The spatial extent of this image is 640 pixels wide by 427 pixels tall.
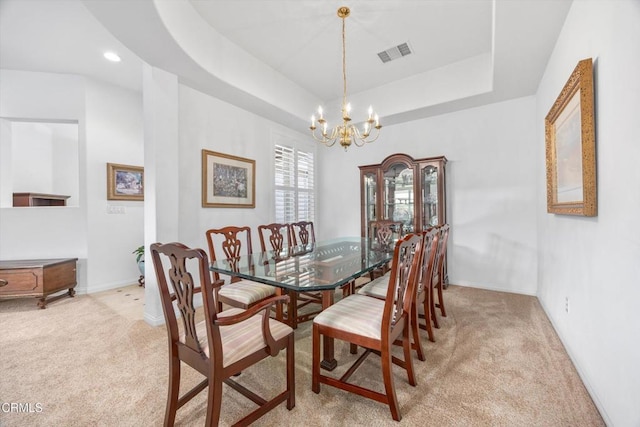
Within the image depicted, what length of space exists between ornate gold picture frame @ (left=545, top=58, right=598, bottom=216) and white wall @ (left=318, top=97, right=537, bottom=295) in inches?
42.3

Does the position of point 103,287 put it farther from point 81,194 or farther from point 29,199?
point 29,199

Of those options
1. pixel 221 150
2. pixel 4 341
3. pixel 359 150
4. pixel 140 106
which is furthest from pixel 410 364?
pixel 140 106

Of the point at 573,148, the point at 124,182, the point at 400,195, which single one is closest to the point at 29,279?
the point at 124,182

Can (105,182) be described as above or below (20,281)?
above

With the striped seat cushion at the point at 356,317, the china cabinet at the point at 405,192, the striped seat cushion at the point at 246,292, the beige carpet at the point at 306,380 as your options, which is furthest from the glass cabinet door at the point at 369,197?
the striped seat cushion at the point at 356,317

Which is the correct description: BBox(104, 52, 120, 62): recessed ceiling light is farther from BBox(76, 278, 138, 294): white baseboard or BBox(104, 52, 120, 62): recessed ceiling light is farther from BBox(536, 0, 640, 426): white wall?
BBox(536, 0, 640, 426): white wall

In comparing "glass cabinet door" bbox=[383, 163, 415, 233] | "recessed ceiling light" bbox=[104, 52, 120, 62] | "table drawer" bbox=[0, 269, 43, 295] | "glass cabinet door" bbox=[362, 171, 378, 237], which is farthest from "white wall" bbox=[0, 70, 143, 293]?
"glass cabinet door" bbox=[383, 163, 415, 233]

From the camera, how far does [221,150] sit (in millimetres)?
3551

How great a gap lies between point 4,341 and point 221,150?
274 centimetres

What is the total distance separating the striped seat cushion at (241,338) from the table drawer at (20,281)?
124 inches

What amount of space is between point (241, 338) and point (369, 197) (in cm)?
344

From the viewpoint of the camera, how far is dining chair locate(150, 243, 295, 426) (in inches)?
47.3

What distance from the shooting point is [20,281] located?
10.4ft

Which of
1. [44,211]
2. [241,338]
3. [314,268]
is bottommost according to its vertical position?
[241,338]
